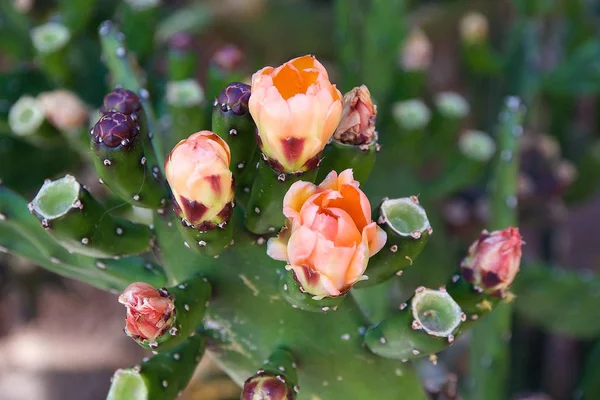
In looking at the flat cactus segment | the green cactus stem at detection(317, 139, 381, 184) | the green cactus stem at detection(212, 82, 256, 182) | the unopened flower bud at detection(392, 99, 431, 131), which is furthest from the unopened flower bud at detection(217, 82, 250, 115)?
the flat cactus segment

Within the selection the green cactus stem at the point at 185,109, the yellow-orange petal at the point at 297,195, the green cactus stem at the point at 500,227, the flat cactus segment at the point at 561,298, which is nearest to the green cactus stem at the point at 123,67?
the green cactus stem at the point at 185,109

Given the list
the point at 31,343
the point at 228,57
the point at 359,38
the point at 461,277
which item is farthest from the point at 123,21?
the point at 31,343

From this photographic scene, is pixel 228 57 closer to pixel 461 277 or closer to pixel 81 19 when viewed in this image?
pixel 81 19

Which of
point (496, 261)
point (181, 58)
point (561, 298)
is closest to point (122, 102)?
point (496, 261)

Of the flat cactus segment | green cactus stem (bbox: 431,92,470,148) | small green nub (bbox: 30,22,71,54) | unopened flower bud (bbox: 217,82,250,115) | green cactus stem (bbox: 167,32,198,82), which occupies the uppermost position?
unopened flower bud (bbox: 217,82,250,115)

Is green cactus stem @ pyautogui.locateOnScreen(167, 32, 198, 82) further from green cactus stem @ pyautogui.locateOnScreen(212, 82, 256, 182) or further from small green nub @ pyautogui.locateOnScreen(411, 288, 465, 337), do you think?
small green nub @ pyautogui.locateOnScreen(411, 288, 465, 337)

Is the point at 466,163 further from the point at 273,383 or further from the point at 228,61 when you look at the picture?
the point at 273,383

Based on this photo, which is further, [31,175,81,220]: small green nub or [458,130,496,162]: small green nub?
[458,130,496,162]: small green nub
